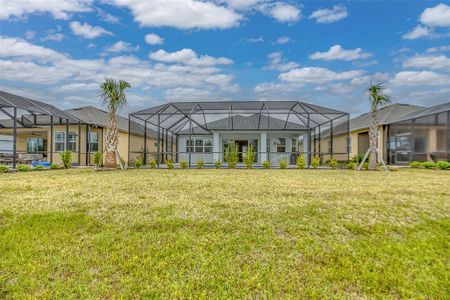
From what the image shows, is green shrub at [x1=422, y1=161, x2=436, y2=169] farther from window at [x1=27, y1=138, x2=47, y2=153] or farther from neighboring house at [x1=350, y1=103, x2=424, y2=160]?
window at [x1=27, y1=138, x2=47, y2=153]

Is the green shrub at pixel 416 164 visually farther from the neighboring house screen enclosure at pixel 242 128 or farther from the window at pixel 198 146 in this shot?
the window at pixel 198 146

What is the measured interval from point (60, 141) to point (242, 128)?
1278 cm

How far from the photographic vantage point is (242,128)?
2073cm

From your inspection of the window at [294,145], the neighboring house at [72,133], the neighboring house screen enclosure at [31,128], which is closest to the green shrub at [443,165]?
the window at [294,145]

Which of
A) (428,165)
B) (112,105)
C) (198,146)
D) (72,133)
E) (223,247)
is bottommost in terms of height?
(223,247)

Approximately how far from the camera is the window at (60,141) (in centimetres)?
1997

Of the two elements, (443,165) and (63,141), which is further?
(63,141)

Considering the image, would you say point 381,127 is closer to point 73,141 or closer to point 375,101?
point 375,101

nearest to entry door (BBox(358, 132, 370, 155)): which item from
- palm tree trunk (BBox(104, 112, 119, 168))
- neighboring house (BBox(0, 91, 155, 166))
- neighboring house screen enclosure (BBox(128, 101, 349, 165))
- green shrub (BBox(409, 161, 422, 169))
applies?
neighboring house screen enclosure (BBox(128, 101, 349, 165))

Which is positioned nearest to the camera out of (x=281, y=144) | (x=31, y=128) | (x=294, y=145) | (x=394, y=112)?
(x=31, y=128)

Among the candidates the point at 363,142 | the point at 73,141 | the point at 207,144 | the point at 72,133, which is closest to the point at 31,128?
the point at 72,133

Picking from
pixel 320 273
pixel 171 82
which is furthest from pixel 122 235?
pixel 171 82

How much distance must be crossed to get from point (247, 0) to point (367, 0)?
16.7 ft

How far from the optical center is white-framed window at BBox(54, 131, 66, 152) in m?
20.0
